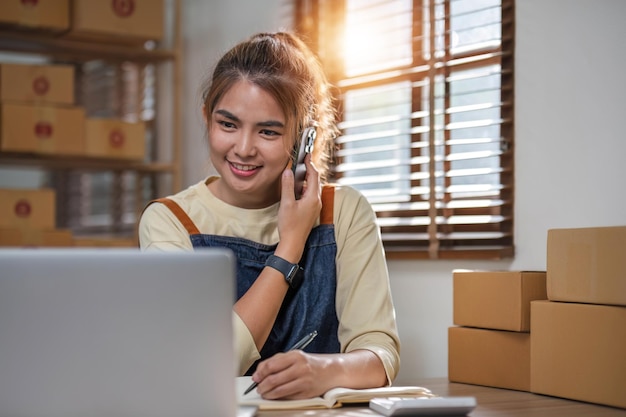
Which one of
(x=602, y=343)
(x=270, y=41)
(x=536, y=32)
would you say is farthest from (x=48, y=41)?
(x=602, y=343)

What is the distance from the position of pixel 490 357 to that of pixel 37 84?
2281 mm

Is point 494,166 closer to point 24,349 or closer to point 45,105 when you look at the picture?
point 24,349

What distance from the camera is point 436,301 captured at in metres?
2.27

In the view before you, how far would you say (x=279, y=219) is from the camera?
5.59ft

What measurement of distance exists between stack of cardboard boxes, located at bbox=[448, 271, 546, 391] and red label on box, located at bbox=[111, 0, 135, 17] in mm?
2201

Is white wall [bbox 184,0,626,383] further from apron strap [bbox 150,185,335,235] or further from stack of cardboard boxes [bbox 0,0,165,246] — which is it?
stack of cardboard boxes [bbox 0,0,165,246]

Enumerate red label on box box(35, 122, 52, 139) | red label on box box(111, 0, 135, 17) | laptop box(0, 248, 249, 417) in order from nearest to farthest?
1. laptop box(0, 248, 249, 417)
2. red label on box box(35, 122, 52, 139)
3. red label on box box(111, 0, 135, 17)

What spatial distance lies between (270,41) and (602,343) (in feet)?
3.00

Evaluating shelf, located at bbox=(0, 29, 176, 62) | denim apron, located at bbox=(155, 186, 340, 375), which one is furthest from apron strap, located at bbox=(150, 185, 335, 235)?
shelf, located at bbox=(0, 29, 176, 62)

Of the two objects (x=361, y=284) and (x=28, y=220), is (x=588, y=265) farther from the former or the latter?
(x=28, y=220)

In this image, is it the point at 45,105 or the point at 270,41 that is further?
the point at 45,105

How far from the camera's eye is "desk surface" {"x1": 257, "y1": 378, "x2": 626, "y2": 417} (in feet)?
3.83

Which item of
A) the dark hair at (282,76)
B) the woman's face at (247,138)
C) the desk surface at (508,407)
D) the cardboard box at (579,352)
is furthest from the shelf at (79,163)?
the cardboard box at (579,352)

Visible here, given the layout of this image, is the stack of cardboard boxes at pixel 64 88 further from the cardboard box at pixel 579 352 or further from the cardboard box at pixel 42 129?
the cardboard box at pixel 579 352
